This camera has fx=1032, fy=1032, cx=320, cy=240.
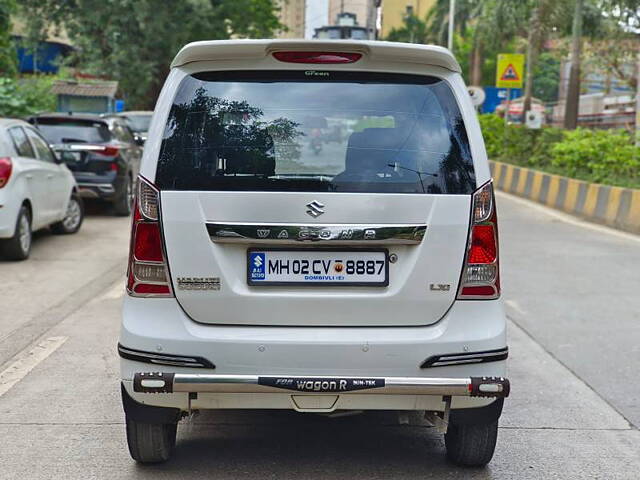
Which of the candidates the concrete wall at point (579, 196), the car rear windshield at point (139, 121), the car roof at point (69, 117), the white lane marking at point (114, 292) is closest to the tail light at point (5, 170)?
the white lane marking at point (114, 292)

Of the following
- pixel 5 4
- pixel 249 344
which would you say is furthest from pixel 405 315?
pixel 5 4

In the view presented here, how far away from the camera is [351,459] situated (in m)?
4.84

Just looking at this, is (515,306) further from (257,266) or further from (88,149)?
(88,149)

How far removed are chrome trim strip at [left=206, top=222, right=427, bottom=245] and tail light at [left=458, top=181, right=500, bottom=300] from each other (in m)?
0.31

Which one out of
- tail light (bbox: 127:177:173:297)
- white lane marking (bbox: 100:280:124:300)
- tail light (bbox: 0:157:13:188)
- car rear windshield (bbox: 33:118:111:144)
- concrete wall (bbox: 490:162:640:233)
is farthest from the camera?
car rear windshield (bbox: 33:118:111:144)

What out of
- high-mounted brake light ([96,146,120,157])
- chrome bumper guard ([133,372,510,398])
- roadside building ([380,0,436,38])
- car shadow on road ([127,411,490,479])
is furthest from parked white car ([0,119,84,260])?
roadside building ([380,0,436,38])

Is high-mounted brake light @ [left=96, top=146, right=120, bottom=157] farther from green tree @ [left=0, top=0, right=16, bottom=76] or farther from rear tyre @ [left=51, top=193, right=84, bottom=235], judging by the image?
green tree @ [left=0, top=0, right=16, bottom=76]

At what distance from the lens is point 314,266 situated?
4098 mm

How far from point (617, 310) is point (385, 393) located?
209 inches

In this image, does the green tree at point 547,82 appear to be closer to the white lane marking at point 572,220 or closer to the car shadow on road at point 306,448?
the white lane marking at point 572,220

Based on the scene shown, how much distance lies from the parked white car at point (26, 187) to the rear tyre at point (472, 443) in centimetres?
710

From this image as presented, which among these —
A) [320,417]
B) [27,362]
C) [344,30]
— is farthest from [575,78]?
[320,417]

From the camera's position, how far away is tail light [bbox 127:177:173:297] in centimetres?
412

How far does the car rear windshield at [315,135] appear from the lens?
13.5 feet
